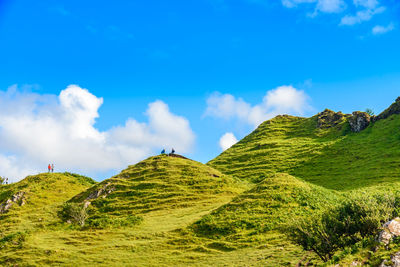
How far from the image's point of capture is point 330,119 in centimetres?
14200

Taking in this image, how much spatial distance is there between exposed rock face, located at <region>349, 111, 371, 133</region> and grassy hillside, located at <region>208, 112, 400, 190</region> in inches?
116

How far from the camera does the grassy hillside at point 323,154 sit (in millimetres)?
84413

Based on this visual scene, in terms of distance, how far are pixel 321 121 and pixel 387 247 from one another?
127917 mm

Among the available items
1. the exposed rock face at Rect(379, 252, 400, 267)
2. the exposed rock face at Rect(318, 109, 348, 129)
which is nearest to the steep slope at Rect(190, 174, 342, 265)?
the exposed rock face at Rect(379, 252, 400, 267)

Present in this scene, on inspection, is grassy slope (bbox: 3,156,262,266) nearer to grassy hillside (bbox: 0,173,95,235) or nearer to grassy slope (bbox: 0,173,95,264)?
grassy slope (bbox: 0,173,95,264)

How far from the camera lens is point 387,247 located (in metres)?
21.9

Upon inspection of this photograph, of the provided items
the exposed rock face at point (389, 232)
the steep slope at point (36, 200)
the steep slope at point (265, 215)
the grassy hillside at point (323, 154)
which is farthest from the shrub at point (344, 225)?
the grassy hillside at point (323, 154)

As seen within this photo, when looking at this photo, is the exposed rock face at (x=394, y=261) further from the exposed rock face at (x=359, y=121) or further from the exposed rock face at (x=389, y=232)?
the exposed rock face at (x=359, y=121)

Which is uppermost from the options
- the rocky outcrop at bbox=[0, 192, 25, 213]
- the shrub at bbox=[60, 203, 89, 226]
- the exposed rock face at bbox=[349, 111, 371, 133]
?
the exposed rock face at bbox=[349, 111, 371, 133]

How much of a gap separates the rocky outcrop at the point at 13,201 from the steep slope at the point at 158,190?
13.1m

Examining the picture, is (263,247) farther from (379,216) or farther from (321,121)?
(321,121)

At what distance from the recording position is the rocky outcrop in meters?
72.5

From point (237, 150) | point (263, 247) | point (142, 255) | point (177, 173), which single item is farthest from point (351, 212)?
point (237, 150)

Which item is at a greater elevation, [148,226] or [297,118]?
[297,118]
